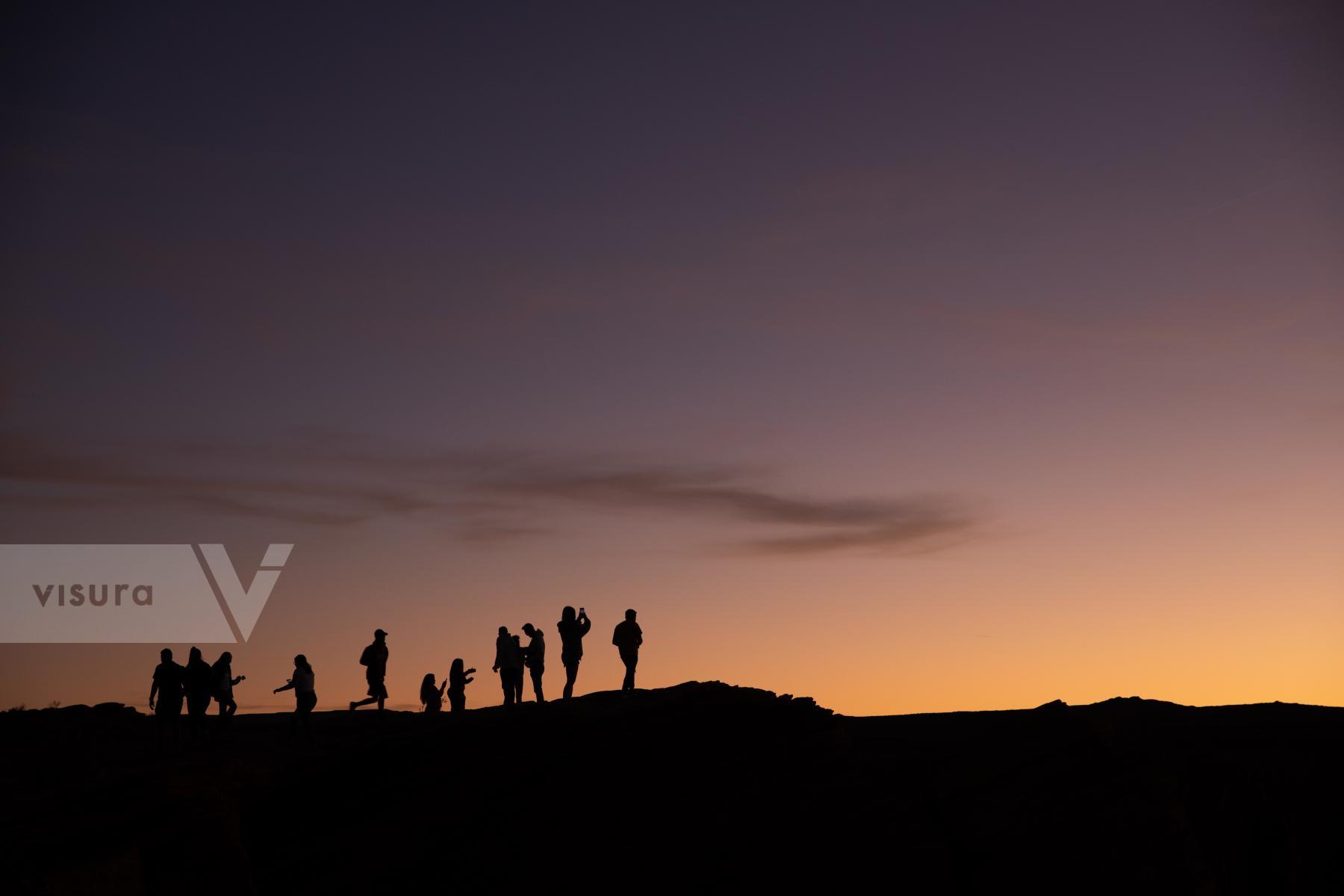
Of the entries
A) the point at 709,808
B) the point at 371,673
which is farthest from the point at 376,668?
the point at 709,808

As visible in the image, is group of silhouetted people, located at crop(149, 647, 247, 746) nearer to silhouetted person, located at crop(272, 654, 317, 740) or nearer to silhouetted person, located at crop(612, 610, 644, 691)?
silhouetted person, located at crop(272, 654, 317, 740)

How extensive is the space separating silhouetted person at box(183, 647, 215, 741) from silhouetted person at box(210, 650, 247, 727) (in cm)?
25

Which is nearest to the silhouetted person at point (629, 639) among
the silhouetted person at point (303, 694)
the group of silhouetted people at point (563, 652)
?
the group of silhouetted people at point (563, 652)

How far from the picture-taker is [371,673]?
2678cm

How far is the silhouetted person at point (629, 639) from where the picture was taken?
88.4ft

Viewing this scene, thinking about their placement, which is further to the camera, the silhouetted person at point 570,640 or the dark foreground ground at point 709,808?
the silhouetted person at point 570,640

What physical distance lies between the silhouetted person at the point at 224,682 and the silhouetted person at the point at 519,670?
6.25 meters

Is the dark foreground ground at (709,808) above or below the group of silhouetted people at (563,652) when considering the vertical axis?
below

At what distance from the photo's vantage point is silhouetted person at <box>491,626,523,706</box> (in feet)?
88.3

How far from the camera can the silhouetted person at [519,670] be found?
27.1m

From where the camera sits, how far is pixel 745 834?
20.1m

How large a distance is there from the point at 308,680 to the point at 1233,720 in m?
19.1

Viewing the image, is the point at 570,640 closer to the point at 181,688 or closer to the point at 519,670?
the point at 519,670

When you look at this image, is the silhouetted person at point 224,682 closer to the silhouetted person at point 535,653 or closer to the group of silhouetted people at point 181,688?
the group of silhouetted people at point 181,688
